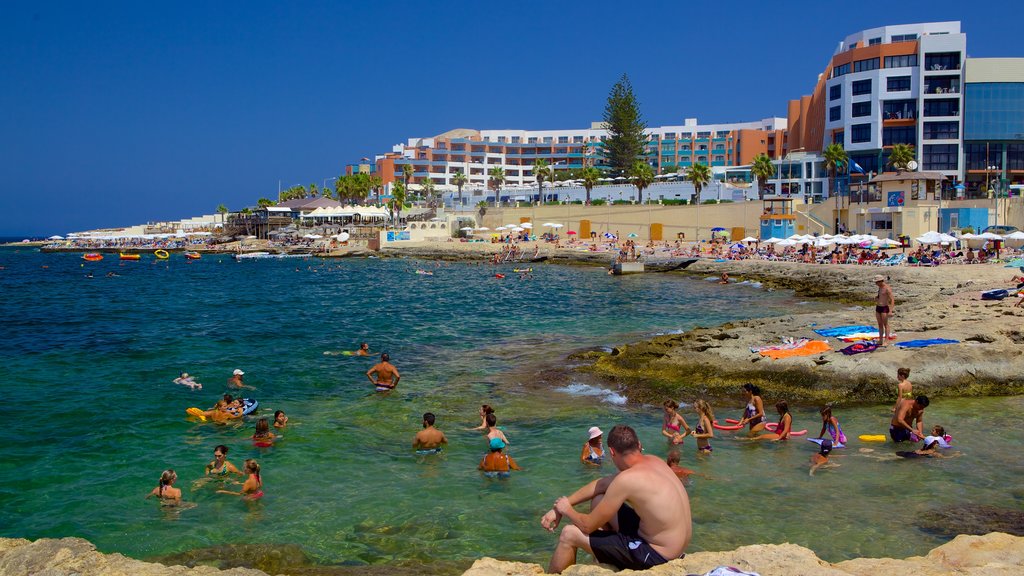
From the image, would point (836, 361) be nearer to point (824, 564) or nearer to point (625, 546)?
point (824, 564)

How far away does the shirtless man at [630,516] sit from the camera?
17.5 ft

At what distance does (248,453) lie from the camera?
12.3 metres

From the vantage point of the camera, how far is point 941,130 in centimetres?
6425

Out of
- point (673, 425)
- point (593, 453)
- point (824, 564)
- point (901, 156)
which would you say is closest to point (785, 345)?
point (673, 425)

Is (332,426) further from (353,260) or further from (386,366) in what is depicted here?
(353,260)

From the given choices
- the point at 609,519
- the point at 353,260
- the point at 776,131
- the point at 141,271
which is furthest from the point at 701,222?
the point at 609,519

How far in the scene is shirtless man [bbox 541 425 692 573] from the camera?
17.5 feet

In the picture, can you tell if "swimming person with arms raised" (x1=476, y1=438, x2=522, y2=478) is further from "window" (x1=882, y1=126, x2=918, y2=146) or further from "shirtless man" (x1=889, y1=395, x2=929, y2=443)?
"window" (x1=882, y1=126, x2=918, y2=146)

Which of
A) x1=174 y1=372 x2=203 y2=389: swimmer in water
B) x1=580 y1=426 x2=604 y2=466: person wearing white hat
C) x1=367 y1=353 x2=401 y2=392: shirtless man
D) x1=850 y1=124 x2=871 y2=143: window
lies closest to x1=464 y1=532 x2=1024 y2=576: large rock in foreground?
x1=580 y1=426 x2=604 y2=466: person wearing white hat

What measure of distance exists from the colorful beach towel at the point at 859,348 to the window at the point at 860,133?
57310 millimetres

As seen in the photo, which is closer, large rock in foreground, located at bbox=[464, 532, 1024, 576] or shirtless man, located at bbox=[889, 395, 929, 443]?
large rock in foreground, located at bbox=[464, 532, 1024, 576]

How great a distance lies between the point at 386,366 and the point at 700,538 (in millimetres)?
9535

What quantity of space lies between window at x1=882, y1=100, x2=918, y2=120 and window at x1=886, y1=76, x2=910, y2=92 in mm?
1024

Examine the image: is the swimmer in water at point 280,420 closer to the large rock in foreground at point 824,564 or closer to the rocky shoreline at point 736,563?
the rocky shoreline at point 736,563
